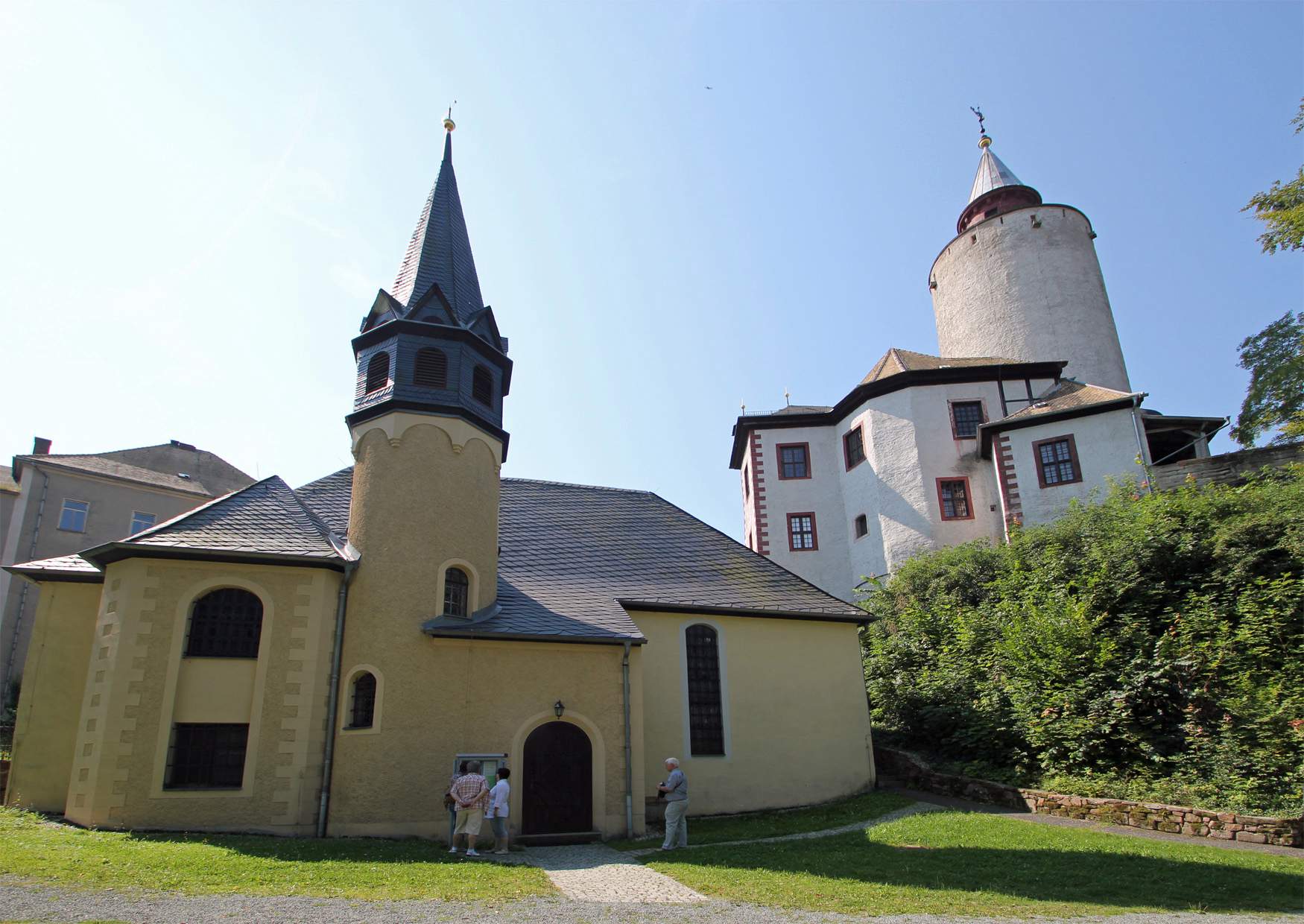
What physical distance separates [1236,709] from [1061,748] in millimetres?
3044

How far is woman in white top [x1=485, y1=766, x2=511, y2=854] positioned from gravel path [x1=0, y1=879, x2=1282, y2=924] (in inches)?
149

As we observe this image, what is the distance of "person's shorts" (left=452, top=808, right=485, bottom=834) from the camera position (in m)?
12.3

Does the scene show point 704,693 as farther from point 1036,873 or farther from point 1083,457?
point 1083,457

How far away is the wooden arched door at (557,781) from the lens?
14.1 meters

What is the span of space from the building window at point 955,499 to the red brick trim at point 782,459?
5702 mm

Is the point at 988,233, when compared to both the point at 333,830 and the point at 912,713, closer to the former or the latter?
the point at 912,713

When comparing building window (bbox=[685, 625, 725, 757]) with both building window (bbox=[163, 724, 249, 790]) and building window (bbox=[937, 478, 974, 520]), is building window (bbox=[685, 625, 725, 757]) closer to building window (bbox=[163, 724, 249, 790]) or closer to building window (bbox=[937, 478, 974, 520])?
building window (bbox=[163, 724, 249, 790])

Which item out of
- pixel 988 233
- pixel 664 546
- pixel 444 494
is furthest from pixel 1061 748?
pixel 988 233

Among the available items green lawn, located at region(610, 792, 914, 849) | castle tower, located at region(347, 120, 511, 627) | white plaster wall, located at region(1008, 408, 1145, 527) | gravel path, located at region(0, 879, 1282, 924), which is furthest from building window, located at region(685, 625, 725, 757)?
white plaster wall, located at region(1008, 408, 1145, 527)

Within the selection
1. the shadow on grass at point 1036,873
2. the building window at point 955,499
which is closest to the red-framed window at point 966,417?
the building window at point 955,499

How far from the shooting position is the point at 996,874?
10.1 metres

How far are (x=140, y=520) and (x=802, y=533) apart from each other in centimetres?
2718

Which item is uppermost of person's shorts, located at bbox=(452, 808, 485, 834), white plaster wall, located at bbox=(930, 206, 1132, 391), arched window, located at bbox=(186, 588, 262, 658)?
white plaster wall, located at bbox=(930, 206, 1132, 391)

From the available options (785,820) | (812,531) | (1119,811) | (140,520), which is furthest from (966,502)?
(140,520)
